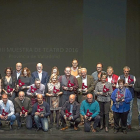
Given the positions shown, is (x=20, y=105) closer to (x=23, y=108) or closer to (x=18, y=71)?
(x=23, y=108)

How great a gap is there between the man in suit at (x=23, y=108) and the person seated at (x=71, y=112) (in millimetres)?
727

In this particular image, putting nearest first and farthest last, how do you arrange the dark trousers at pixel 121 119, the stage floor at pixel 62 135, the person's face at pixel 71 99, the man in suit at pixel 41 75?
the stage floor at pixel 62 135 < the dark trousers at pixel 121 119 < the person's face at pixel 71 99 < the man in suit at pixel 41 75

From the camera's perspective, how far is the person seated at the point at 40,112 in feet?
22.5

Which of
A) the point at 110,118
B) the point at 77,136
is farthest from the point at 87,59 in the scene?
the point at 77,136

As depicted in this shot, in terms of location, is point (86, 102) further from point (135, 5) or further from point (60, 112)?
point (135, 5)

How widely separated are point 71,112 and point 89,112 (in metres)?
0.44

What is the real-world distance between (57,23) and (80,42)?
929 millimetres

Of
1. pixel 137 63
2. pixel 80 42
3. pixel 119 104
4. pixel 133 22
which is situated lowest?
pixel 119 104

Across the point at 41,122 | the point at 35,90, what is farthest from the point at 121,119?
the point at 35,90

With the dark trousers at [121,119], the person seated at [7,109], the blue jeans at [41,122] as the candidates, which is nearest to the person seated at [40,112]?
the blue jeans at [41,122]

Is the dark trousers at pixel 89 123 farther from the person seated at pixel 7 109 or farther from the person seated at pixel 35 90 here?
the person seated at pixel 7 109

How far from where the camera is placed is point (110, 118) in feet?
24.0

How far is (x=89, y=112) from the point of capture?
6.76 m

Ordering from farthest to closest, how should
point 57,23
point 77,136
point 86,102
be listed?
point 57,23 < point 86,102 < point 77,136
